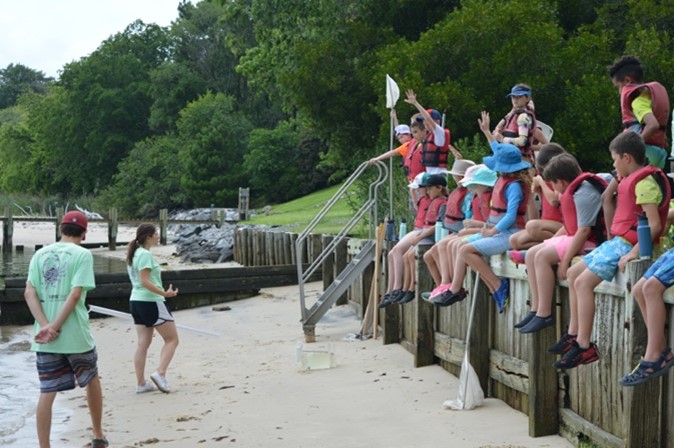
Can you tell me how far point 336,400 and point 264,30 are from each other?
72.6ft

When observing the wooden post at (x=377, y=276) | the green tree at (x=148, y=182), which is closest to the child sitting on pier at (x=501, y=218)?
the wooden post at (x=377, y=276)

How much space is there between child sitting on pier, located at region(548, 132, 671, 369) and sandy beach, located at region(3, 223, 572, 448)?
1.01 meters

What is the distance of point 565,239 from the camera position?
24.8 ft

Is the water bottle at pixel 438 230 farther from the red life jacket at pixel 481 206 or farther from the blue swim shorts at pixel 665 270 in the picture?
the blue swim shorts at pixel 665 270

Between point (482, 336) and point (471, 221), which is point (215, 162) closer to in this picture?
point (471, 221)

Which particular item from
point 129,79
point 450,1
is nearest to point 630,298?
point 450,1

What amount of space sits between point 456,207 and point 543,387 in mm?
3253

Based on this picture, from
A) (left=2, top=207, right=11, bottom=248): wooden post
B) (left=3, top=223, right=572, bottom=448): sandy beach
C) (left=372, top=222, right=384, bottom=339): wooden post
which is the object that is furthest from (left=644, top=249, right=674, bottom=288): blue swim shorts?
(left=2, top=207, right=11, bottom=248): wooden post

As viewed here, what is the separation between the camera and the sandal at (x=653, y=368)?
588 cm

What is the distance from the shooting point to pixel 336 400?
10062mm

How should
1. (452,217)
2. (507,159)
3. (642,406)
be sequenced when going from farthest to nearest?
(452,217), (507,159), (642,406)

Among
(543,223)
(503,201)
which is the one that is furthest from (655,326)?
(503,201)

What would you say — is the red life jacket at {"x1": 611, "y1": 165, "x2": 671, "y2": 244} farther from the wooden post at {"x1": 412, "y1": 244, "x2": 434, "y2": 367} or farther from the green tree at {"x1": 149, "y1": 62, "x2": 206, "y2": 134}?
the green tree at {"x1": 149, "y1": 62, "x2": 206, "y2": 134}

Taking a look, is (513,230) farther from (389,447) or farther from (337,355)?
(337,355)
